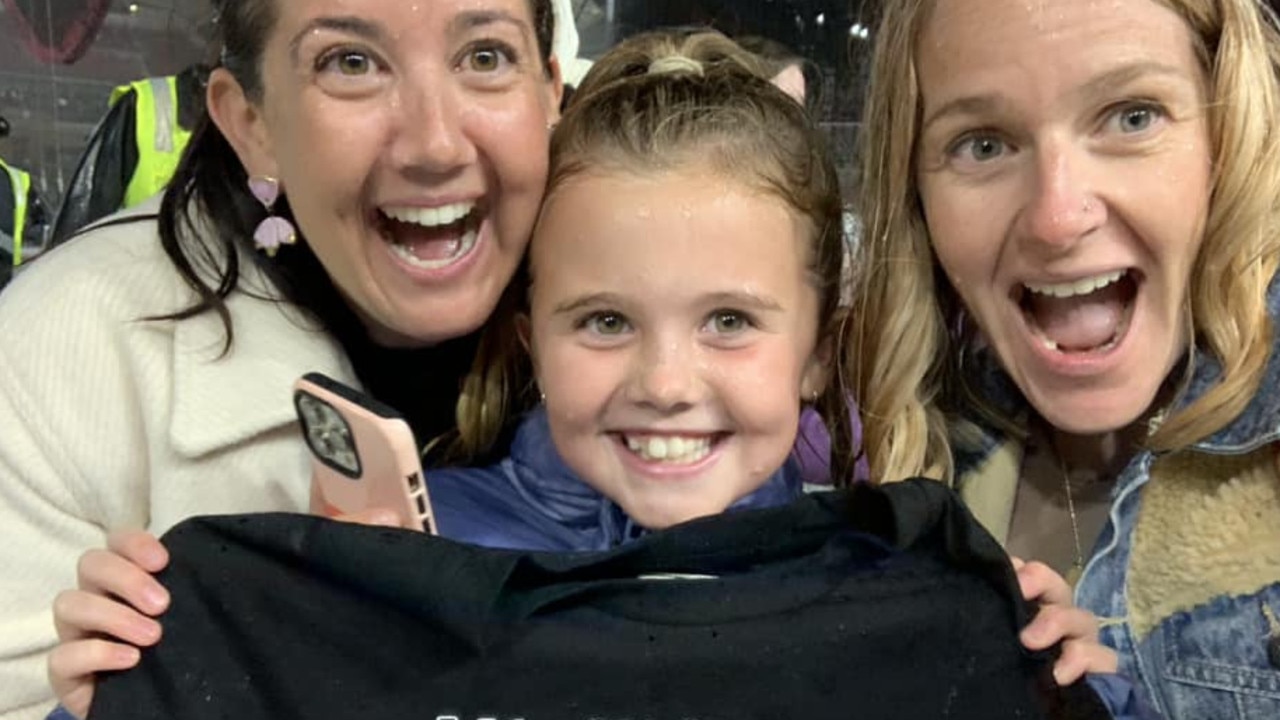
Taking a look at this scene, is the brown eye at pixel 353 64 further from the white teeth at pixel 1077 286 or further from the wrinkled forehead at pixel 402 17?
the white teeth at pixel 1077 286

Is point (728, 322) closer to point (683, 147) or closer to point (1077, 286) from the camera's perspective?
point (683, 147)

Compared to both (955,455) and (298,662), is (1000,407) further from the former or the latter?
(298,662)

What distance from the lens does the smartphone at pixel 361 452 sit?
0.83 metres

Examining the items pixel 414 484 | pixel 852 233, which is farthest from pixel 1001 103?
pixel 414 484

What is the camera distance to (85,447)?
113 centimetres

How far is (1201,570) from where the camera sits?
1.19 m

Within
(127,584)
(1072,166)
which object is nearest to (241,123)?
(127,584)

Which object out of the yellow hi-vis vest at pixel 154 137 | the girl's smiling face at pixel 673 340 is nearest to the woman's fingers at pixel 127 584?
the girl's smiling face at pixel 673 340

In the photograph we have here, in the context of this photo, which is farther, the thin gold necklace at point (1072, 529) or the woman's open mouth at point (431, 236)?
the thin gold necklace at point (1072, 529)

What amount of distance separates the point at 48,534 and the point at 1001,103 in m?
0.95

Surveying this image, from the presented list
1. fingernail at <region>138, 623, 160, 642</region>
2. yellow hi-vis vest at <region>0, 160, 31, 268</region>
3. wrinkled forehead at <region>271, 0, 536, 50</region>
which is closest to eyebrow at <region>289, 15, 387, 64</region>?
wrinkled forehead at <region>271, 0, 536, 50</region>

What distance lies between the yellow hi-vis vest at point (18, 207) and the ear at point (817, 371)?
1.41m

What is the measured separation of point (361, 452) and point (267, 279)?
1.38 feet

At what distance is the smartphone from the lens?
2.74 feet
